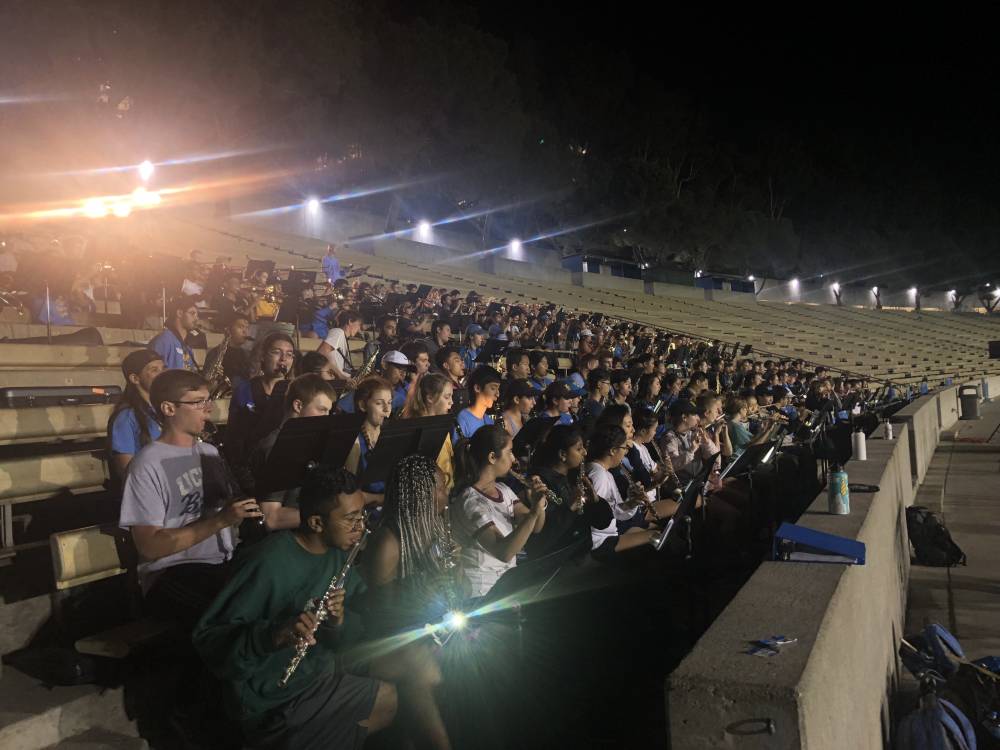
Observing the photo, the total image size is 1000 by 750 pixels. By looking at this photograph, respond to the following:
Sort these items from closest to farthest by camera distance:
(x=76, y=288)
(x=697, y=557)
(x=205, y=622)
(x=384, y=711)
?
1. (x=205, y=622)
2. (x=384, y=711)
3. (x=697, y=557)
4. (x=76, y=288)

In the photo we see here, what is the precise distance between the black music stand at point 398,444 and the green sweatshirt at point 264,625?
1.06 meters

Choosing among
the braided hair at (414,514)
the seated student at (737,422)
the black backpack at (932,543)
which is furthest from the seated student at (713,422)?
the braided hair at (414,514)

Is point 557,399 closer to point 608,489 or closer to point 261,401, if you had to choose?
point 608,489

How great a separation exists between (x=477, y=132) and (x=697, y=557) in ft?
132

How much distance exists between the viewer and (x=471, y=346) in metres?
14.0

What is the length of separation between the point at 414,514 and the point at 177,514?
3.64 ft

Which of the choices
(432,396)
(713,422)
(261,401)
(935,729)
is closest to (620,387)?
(713,422)

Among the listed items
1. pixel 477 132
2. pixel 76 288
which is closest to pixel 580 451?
pixel 76 288

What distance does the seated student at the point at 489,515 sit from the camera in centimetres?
438

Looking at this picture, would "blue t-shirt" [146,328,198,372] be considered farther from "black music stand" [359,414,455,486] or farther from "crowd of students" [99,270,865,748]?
"black music stand" [359,414,455,486]

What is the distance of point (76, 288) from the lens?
10.5 metres

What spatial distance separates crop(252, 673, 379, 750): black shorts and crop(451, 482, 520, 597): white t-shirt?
91cm

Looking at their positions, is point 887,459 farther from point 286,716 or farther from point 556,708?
point 286,716

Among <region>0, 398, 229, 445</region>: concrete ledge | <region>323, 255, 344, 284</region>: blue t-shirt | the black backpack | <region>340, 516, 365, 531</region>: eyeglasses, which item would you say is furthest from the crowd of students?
<region>323, 255, 344, 284</region>: blue t-shirt
